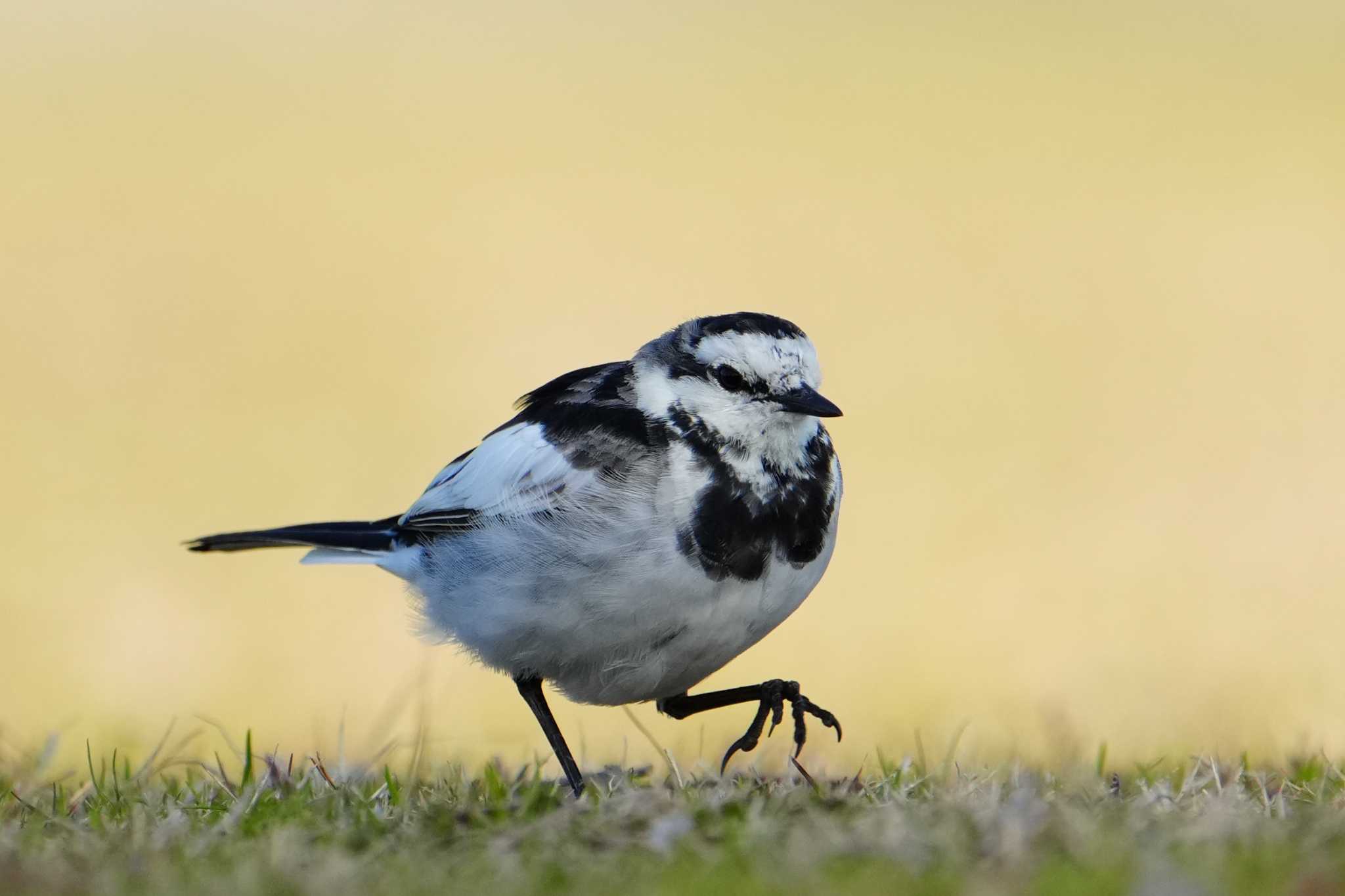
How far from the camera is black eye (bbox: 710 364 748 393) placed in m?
6.36

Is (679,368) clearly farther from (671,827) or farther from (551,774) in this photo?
(671,827)

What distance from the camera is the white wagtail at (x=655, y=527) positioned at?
6.04 m

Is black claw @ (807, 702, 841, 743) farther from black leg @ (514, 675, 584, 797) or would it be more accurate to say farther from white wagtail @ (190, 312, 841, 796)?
black leg @ (514, 675, 584, 797)

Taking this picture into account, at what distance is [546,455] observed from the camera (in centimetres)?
658

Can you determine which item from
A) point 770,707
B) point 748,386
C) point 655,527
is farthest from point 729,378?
point 770,707

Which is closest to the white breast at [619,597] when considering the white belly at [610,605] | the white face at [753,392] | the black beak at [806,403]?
the white belly at [610,605]

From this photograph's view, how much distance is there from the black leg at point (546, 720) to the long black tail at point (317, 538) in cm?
113

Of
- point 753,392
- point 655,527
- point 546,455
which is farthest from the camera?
point 546,455

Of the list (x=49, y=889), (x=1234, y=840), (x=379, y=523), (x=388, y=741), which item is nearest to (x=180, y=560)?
(x=379, y=523)

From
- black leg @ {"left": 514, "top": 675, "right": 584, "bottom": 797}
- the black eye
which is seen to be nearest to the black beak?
the black eye

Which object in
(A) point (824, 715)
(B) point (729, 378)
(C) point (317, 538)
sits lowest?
(A) point (824, 715)

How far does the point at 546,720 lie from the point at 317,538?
1734 mm

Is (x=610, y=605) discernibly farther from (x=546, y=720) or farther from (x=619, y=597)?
(x=546, y=720)

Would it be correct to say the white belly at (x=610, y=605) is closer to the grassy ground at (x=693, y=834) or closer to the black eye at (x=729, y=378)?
the grassy ground at (x=693, y=834)
